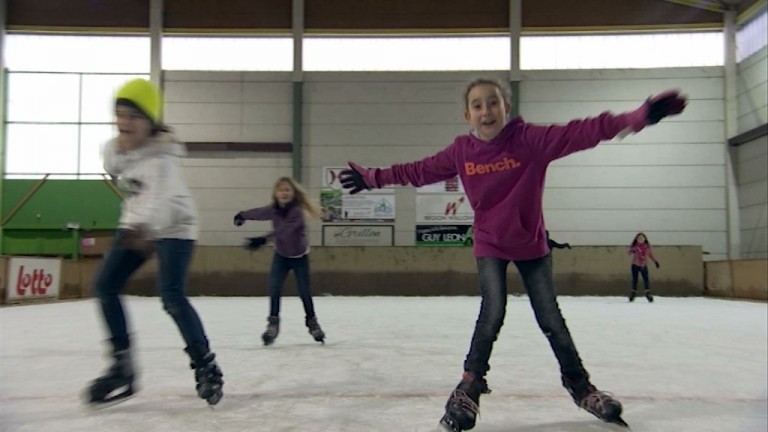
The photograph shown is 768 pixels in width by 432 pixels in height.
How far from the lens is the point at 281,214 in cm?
529

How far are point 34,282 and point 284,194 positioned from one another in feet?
28.7

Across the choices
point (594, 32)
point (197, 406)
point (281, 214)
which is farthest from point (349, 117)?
point (197, 406)

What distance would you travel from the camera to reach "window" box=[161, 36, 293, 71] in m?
17.8

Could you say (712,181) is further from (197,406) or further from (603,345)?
(197,406)

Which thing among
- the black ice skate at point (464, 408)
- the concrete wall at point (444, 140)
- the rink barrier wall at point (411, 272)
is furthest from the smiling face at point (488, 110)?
the concrete wall at point (444, 140)

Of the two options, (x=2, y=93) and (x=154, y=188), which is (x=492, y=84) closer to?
(x=154, y=188)

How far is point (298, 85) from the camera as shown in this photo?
1758cm

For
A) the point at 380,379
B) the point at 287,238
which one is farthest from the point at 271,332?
the point at 380,379

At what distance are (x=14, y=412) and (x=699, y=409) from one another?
124 inches

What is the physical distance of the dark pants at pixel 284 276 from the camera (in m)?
5.31

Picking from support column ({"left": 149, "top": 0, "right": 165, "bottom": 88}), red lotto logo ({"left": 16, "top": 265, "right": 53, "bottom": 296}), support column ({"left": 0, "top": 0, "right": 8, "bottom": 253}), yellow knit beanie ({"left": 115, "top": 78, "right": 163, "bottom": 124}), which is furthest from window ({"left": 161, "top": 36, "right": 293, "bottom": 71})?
yellow knit beanie ({"left": 115, "top": 78, "right": 163, "bottom": 124})

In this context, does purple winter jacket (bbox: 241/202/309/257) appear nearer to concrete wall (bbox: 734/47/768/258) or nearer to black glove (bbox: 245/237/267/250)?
black glove (bbox: 245/237/267/250)

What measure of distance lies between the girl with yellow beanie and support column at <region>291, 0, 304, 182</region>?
14563 millimetres

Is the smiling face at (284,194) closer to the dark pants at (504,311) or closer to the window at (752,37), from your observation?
the dark pants at (504,311)
